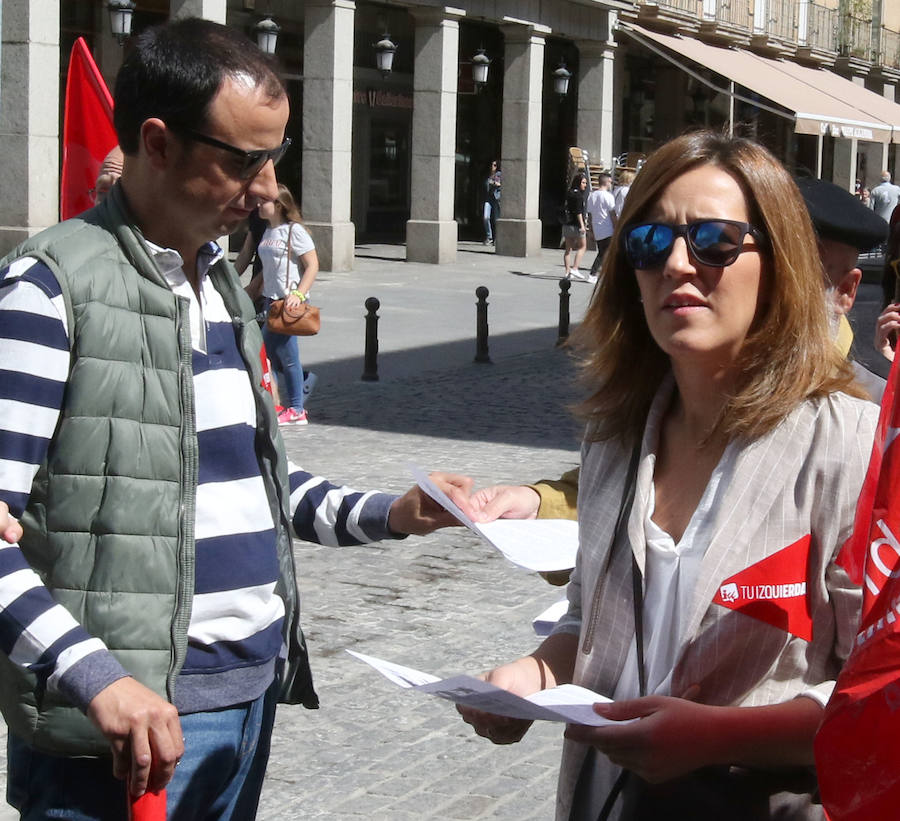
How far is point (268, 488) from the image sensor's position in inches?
106

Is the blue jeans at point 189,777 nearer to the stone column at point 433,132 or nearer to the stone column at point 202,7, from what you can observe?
the stone column at point 202,7

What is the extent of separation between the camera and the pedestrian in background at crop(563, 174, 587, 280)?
24.8 m

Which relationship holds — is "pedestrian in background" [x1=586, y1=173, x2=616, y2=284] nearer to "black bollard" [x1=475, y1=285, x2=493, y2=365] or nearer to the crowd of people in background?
"black bollard" [x1=475, y1=285, x2=493, y2=365]

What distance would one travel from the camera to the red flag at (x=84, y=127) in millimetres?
6305

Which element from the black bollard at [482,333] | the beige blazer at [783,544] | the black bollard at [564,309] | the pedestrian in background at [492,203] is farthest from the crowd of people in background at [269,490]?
the pedestrian in background at [492,203]

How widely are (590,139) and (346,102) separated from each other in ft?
28.2

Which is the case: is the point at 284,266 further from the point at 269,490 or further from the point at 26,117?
the point at 26,117

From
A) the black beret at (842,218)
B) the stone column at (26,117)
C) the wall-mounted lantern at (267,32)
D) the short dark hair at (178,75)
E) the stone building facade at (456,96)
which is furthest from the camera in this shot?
the wall-mounted lantern at (267,32)

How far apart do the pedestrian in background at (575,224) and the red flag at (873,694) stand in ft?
72.5

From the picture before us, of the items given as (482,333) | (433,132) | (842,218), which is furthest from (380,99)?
(842,218)

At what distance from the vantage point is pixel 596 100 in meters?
31.5

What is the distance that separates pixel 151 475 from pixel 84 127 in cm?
432

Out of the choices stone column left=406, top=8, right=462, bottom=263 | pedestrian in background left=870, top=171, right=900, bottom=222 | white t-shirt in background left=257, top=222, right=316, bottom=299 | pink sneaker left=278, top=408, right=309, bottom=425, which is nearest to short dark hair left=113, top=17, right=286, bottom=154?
white t-shirt in background left=257, top=222, right=316, bottom=299

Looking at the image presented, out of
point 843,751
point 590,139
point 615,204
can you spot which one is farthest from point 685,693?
point 590,139
